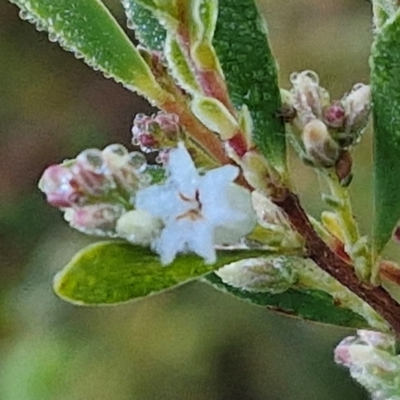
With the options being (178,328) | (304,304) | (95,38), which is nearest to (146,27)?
(95,38)

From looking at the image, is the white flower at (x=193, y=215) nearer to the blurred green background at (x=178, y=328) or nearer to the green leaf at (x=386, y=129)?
the green leaf at (x=386, y=129)

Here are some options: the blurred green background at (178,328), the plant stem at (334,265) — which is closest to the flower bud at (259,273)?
the plant stem at (334,265)

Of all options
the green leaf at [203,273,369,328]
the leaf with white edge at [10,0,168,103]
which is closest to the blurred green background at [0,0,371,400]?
the green leaf at [203,273,369,328]

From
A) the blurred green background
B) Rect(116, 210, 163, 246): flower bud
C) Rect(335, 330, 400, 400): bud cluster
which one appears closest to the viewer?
Rect(116, 210, 163, 246): flower bud

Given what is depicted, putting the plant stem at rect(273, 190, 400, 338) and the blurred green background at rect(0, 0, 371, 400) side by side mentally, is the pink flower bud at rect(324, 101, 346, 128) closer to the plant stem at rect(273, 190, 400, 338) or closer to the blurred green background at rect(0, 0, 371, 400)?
the plant stem at rect(273, 190, 400, 338)

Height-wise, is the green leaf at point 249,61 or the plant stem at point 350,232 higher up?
the green leaf at point 249,61

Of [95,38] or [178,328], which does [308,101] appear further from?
[178,328]

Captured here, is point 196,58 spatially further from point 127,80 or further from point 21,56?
Answer: point 21,56
